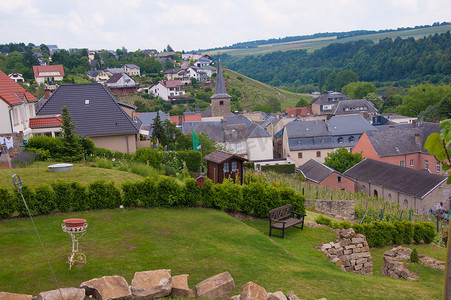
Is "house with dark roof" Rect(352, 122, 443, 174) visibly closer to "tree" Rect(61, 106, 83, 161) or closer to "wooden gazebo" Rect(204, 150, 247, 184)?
"wooden gazebo" Rect(204, 150, 247, 184)

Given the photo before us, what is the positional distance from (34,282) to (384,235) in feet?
46.4

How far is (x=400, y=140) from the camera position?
2032 inches

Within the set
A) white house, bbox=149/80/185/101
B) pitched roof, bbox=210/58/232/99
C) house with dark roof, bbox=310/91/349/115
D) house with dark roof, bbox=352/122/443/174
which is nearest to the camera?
house with dark roof, bbox=352/122/443/174

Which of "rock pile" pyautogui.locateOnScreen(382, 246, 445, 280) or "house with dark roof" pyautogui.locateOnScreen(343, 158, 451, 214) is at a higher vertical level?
"rock pile" pyautogui.locateOnScreen(382, 246, 445, 280)

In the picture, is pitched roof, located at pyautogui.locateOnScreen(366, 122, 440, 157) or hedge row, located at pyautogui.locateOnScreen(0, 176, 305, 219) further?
pitched roof, located at pyautogui.locateOnScreen(366, 122, 440, 157)

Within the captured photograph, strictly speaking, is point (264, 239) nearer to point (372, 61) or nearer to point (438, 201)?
A: point (438, 201)

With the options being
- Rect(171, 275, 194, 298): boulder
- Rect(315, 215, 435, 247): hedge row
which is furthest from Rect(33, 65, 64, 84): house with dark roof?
Rect(171, 275, 194, 298): boulder

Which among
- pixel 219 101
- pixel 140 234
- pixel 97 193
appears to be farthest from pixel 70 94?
pixel 219 101

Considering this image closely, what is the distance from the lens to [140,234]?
39.1 ft

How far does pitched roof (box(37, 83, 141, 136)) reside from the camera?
28516 millimetres

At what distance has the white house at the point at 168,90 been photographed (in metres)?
112

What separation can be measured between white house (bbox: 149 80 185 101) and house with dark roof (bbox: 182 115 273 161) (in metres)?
55.9

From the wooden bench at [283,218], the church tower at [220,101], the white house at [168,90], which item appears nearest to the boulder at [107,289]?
the wooden bench at [283,218]

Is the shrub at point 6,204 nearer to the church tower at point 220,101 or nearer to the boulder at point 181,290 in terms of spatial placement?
the boulder at point 181,290
